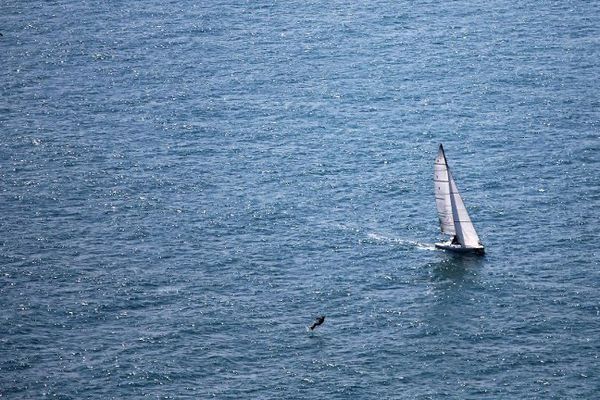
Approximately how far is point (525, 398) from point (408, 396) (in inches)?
533

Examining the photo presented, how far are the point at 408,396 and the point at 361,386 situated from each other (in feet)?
19.1

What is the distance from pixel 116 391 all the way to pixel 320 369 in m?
24.4

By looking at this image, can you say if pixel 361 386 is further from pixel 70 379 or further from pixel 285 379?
pixel 70 379

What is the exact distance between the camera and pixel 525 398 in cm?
19312

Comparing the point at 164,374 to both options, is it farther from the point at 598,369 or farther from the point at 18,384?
the point at 598,369

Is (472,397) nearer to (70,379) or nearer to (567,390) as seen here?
(567,390)

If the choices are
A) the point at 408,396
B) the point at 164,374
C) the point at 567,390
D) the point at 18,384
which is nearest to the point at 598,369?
the point at 567,390

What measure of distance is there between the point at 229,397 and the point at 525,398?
3446 centimetres

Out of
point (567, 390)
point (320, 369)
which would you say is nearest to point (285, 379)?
point (320, 369)

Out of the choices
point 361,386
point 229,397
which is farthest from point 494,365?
point 229,397

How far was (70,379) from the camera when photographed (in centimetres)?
19888

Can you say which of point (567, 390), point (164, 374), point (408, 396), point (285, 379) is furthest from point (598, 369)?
point (164, 374)

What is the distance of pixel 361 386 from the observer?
643ft

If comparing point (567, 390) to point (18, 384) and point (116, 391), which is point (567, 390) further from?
point (18, 384)
